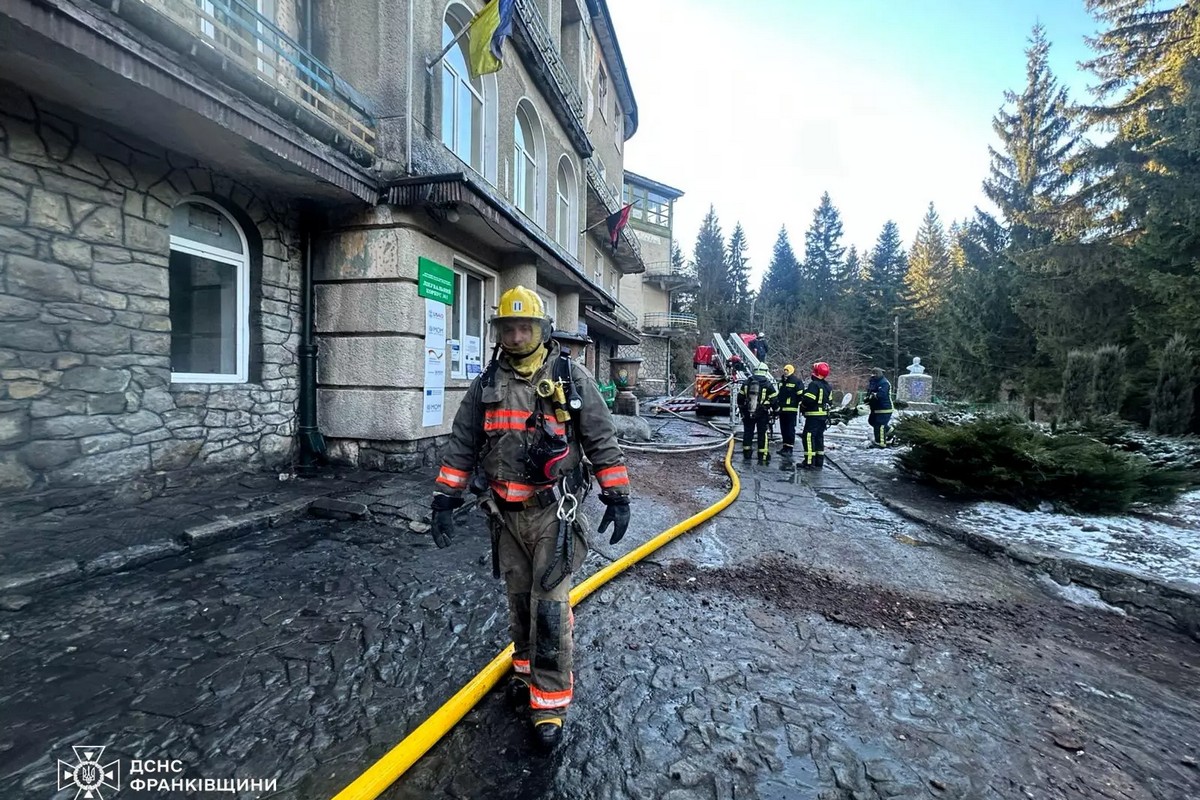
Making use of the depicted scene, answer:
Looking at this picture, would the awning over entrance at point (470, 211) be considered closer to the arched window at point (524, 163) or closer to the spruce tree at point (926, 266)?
the arched window at point (524, 163)

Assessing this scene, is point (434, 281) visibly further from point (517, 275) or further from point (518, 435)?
point (518, 435)

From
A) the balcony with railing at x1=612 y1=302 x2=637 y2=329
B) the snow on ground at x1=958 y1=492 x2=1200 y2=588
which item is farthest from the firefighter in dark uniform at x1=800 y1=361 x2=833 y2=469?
the balcony with railing at x1=612 y1=302 x2=637 y2=329

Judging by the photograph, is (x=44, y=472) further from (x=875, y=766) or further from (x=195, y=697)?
(x=875, y=766)

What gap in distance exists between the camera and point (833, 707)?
8.49 ft

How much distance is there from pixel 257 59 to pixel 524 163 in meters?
5.69

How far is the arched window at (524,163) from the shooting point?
10266 millimetres

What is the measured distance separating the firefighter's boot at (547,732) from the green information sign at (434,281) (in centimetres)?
563

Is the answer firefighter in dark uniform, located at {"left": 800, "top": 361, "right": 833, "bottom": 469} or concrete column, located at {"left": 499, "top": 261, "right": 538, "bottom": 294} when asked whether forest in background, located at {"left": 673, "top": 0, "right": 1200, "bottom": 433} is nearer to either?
firefighter in dark uniform, located at {"left": 800, "top": 361, "right": 833, "bottom": 469}

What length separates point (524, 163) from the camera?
10844mm

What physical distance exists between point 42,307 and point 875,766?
647cm

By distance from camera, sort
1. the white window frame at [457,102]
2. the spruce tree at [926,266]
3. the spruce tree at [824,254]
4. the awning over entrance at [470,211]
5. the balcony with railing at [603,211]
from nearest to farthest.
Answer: the awning over entrance at [470,211], the white window frame at [457,102], the balcony with railing at [603,211], the spruce tree at [926,266], the spruce tree at [824,254]

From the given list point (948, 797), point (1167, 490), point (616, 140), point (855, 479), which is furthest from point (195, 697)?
point (616, 140)

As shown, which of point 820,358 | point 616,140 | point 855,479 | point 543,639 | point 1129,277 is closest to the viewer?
point 543,639

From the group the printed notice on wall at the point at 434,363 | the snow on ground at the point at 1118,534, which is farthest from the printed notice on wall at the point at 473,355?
the snow on ground at the point at 1118,534
